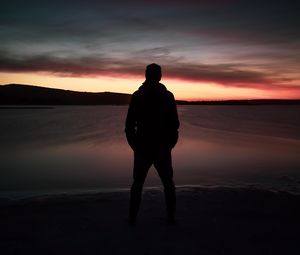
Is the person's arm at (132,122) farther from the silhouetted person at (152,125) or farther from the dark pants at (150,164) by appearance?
the dark pants at (150,164)

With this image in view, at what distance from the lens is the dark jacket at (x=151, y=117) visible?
4.93 m

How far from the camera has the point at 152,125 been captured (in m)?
4.96

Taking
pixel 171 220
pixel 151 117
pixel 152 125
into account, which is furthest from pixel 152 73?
pixel 171 220

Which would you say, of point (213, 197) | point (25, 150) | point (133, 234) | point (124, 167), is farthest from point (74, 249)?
point (25, 150)

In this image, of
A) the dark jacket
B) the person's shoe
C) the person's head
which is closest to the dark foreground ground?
the person's shoe

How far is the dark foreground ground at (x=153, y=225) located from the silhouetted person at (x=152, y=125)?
0.76 meters

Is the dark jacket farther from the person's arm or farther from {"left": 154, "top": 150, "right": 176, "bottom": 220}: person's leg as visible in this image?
{"left": 154, "top": 150, "right": 176, "bottom": 220}: person's leg

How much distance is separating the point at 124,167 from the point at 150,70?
26.7 feet

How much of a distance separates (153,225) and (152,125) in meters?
1.59

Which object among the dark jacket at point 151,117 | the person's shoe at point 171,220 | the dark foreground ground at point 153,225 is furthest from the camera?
the person's shoe at point 171,220

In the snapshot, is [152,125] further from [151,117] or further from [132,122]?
[132,122]

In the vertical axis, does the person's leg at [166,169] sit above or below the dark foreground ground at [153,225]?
above

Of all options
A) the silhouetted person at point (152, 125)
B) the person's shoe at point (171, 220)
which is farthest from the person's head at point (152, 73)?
the person's shoe at point (171, 220)

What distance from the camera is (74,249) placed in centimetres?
422
